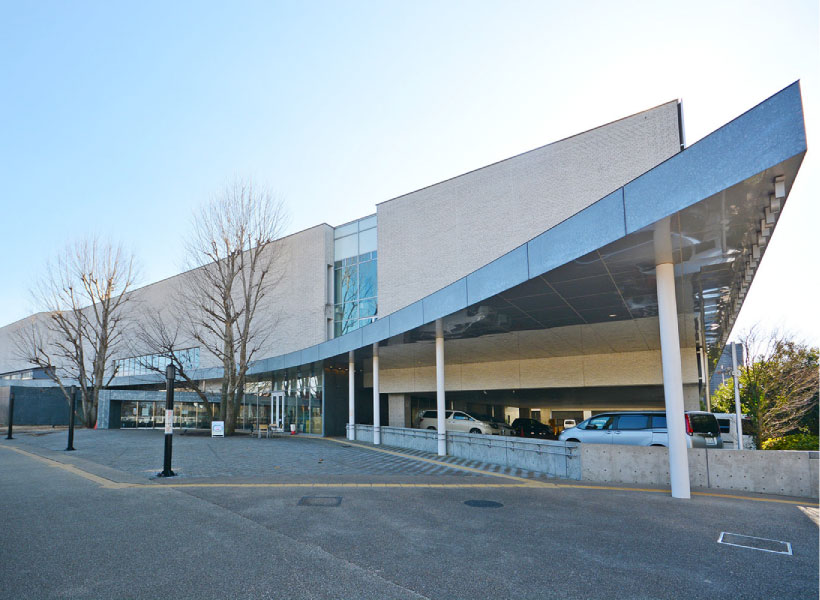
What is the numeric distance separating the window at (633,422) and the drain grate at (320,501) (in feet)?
29.1

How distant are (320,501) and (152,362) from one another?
4449 cm

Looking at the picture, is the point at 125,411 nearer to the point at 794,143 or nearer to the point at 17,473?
the point at 17,473

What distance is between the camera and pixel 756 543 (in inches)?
265

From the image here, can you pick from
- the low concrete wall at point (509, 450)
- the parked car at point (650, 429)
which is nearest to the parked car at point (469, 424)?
the low concrete wall at point (509, 450)

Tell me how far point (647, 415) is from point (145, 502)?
498 inches

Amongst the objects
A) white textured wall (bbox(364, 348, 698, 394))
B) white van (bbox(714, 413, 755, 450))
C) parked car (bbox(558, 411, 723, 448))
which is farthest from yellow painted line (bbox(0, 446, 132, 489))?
Answer: white van (bbox(714, 413, 755, 450))

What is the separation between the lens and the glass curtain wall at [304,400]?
98.5 ft

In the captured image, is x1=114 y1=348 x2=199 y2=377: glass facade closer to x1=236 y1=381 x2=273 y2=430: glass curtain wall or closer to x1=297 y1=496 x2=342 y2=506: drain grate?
x1=236 y1=381 x2=273 y2=430: glass curtain wall

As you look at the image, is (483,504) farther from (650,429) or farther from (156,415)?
(156,415)

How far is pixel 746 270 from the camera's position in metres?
11.0

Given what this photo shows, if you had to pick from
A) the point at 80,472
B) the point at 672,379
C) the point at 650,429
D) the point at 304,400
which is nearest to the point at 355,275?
the point at 304,400

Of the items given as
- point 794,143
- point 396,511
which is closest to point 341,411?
point 396,511

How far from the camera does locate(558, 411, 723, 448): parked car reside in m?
13.8

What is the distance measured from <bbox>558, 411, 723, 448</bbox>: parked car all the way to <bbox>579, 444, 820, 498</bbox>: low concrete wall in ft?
6.74
